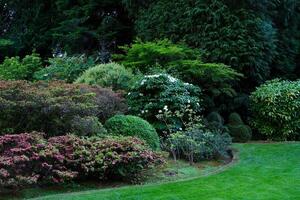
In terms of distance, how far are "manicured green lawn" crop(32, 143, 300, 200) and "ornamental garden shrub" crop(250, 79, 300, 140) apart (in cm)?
387

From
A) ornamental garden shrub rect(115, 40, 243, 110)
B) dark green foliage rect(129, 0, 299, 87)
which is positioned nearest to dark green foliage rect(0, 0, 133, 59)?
dark green foliage rect(129, 0, 299, 87)

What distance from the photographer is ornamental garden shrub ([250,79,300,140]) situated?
13.1m

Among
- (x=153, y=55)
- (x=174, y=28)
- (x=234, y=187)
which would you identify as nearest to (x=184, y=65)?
(x=153, y=55)

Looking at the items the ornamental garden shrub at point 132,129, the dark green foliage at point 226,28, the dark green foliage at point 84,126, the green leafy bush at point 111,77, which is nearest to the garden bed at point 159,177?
the ornamental garden shrub at point 132,129

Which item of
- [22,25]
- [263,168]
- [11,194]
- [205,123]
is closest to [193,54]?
[205,123]

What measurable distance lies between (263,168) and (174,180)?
1.96m

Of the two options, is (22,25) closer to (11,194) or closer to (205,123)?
(205,123)

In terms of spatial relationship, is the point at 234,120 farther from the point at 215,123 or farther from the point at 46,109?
the point at 46,109

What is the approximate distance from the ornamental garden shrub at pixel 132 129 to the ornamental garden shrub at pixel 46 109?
0.48 metres

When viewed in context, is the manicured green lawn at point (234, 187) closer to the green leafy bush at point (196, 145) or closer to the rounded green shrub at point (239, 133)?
the green leafy bush at point (196, 145)

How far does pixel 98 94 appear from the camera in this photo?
9.91 meters

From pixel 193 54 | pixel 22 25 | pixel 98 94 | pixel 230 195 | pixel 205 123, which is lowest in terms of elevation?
pixel 230 195

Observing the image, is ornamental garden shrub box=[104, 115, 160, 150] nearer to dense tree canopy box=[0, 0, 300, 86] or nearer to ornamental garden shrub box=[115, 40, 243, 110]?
ornamental garden shrub box=[115, 40, 243, 110]

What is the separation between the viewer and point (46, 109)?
26.2 ft
